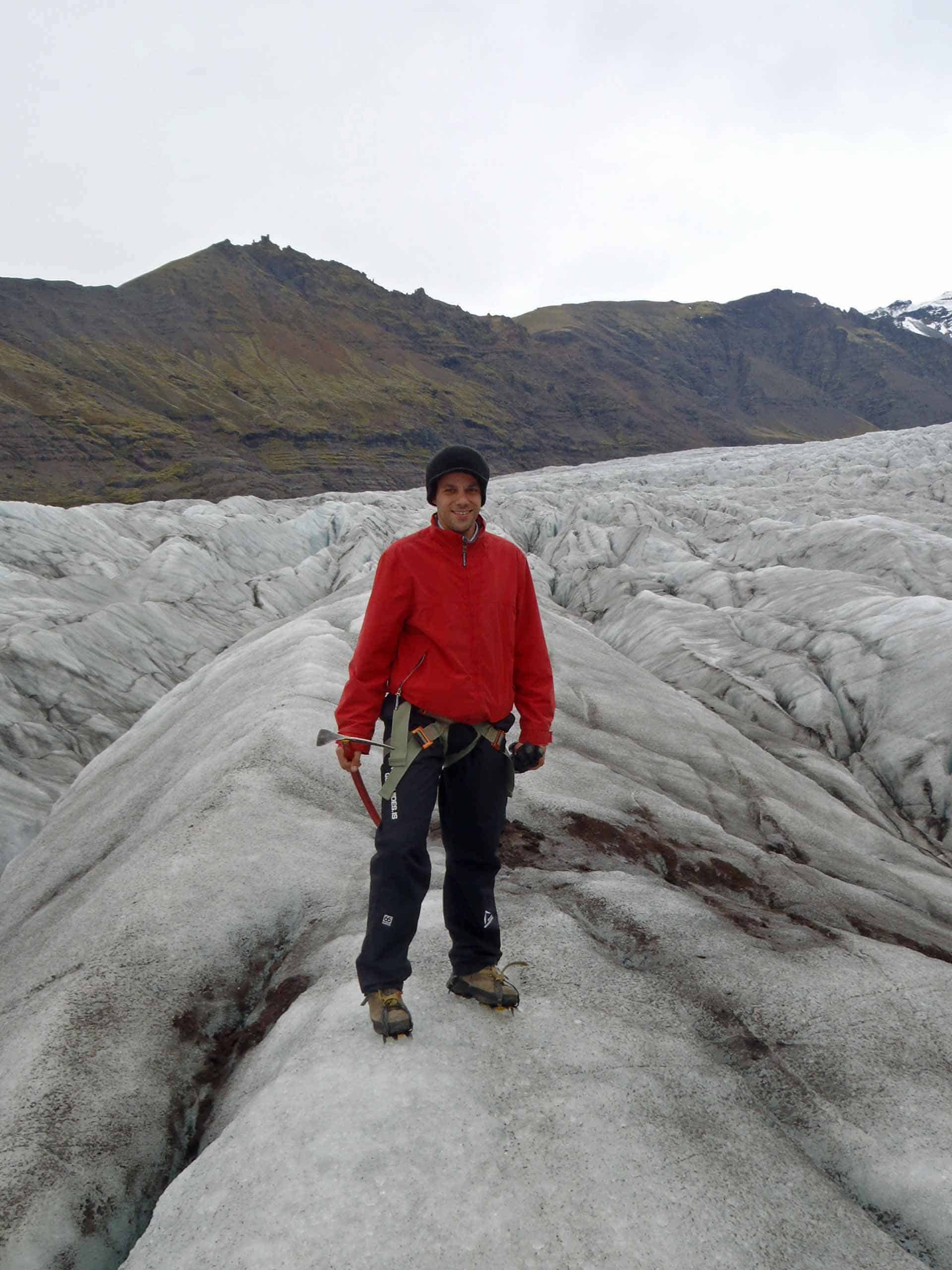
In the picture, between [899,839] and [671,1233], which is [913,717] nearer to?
[899,839]

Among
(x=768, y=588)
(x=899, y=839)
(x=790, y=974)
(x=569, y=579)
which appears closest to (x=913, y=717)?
(x=899, y=839)

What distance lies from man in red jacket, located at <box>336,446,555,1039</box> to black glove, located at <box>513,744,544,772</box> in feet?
0.43

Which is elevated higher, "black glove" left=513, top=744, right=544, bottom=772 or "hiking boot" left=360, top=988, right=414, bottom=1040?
"black glove" left=513, top=744, right=544, bottom=772

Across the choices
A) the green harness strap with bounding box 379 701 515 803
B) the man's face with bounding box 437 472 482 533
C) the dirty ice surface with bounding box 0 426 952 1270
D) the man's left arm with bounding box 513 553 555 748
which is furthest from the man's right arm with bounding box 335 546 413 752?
the dirty ice surface with bounding box 0 426 952 1270

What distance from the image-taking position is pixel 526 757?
5.27m

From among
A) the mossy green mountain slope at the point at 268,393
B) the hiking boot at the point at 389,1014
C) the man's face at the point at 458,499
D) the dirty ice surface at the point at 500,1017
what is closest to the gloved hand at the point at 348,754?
the hiking boot at the point at 389,1014

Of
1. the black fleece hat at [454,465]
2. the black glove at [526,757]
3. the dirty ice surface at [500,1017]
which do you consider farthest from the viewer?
the black glove at [526,757]

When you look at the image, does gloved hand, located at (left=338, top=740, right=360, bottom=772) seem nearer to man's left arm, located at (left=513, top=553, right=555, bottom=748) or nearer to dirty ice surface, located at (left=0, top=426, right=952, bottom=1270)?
man's left arm, located at (left=513, top=553, right=555, bottom=748)

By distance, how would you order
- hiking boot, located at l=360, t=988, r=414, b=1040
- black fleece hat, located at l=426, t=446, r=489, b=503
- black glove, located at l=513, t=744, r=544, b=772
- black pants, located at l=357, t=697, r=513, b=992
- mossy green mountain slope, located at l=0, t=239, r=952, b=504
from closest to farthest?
1. hiking boot, located at l=360, t=988, r=414, b=1040
2. black pants, located at l=357, t=697, r=513, b=992
3. black fleece hat, located at l=426, t=446, r=489, b=503
4. black glove, located at l=513, t=744, r=544, b=772
5. mossy green mountain slope, located at l=0, t=239, r=952, b=504

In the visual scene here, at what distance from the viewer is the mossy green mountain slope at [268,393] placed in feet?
346

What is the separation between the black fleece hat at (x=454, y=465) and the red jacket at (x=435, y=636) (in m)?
0.27

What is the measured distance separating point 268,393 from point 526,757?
Result: 149507 millimetres

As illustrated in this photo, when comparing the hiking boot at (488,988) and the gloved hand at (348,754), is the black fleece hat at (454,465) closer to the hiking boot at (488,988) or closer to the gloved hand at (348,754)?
the gloved hand at (348,754)

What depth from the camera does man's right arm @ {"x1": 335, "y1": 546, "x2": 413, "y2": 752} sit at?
16.0ft
